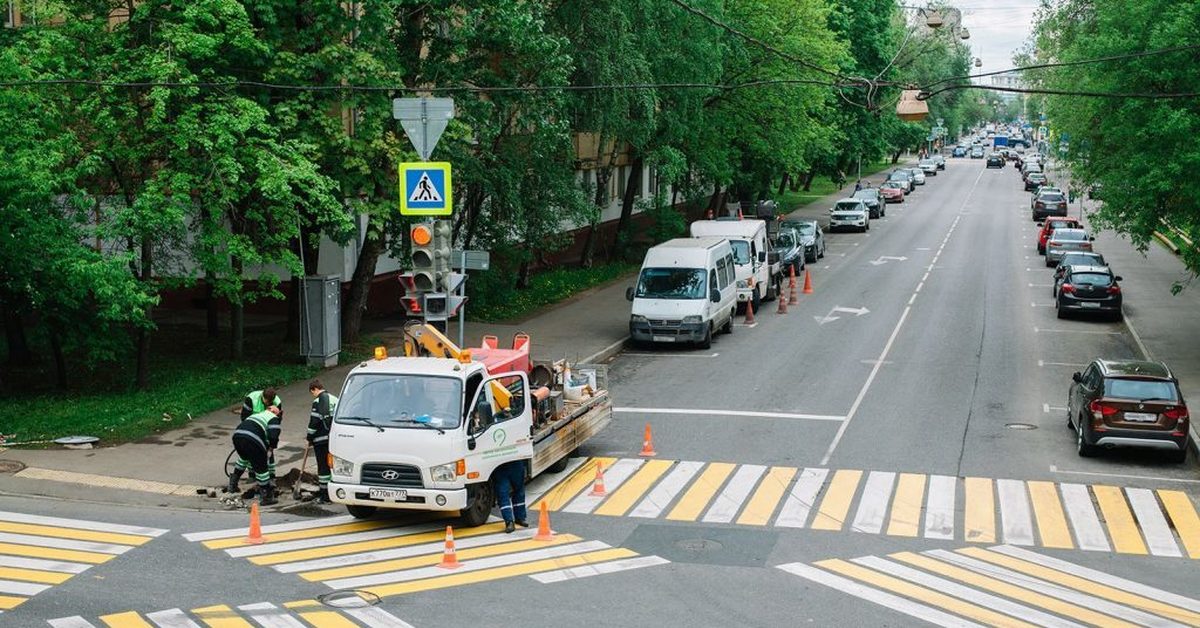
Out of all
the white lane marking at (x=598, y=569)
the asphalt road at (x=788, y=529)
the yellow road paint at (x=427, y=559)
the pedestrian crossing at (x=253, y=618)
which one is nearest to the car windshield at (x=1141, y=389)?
the asphalt road at (x=788, y=529)

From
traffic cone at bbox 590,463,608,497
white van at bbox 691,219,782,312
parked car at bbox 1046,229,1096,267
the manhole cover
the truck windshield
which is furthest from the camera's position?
parked car at bbox 1046,229,1096,267

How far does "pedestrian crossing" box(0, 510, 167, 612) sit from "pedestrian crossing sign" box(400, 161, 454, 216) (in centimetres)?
614

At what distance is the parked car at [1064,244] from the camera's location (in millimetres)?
49312

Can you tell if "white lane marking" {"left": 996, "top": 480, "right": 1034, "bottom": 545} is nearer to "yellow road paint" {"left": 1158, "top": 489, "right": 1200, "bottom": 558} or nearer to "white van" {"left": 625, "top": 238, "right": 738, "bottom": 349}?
"yellow road paint" {"left": 1158, "top": 489, "right": 1200, "bottom": 558}

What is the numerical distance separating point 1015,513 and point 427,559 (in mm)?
8294

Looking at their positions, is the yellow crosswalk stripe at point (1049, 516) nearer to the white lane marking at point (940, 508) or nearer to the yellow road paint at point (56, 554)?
the white lane marking at point (940, 508)

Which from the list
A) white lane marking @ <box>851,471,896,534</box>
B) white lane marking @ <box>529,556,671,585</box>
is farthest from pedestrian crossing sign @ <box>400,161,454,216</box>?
white lane marking @ <box>851,471,896,534</box>

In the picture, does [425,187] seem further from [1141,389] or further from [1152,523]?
[1141,389]

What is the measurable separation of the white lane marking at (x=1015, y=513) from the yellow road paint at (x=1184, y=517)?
1.92m

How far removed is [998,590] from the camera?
47.0 feet

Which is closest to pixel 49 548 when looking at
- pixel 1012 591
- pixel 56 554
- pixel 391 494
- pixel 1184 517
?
pixel 56 554

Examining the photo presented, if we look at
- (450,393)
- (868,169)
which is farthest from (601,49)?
(868,169)

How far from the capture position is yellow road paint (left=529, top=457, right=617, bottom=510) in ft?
60.0

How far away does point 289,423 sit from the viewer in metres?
22.9
